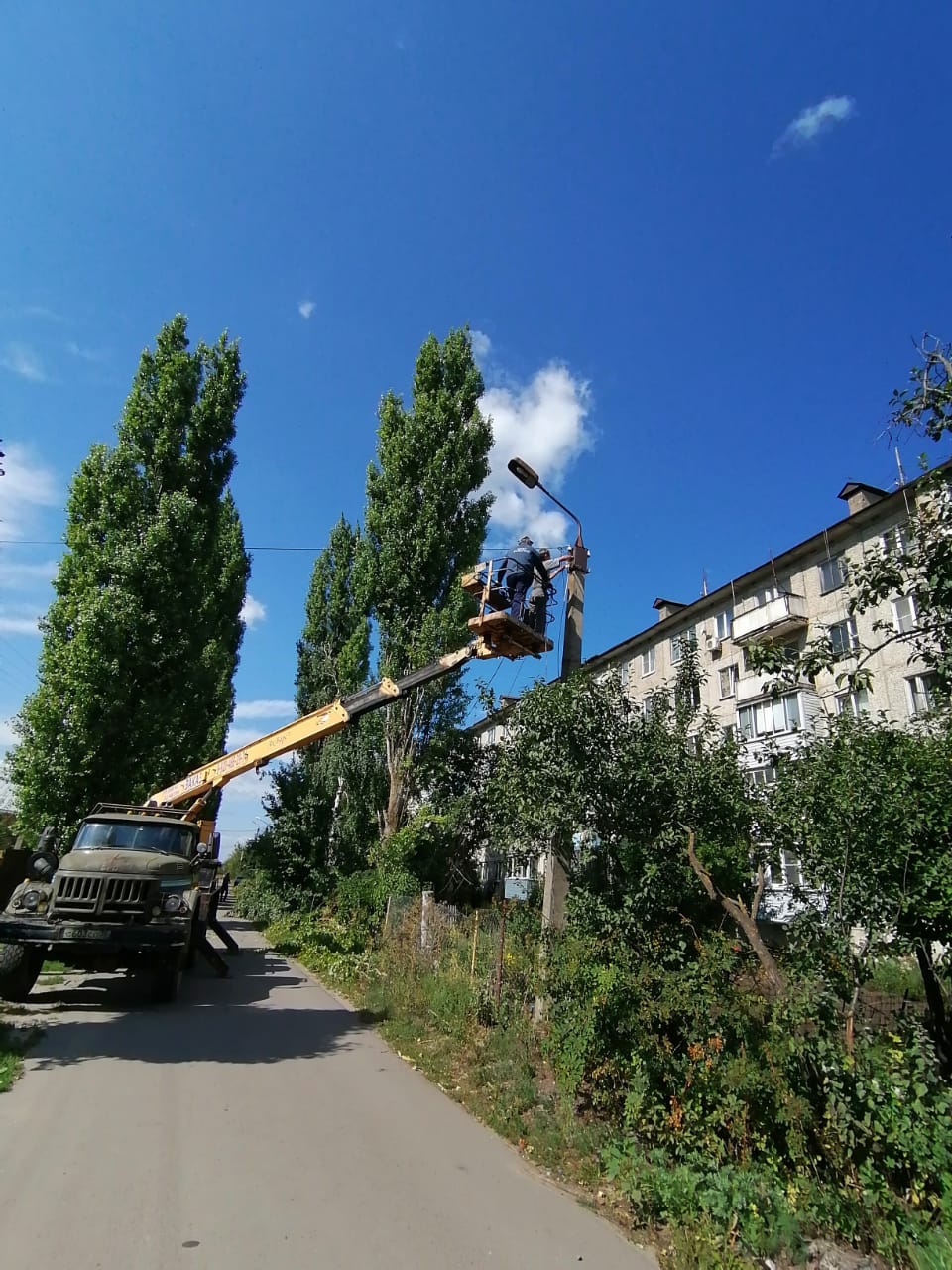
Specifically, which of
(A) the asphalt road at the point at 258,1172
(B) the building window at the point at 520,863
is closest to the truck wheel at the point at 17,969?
(A) the asphalt road at the point at 258,1172

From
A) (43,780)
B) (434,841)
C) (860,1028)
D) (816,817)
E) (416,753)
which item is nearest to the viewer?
(860,1028)

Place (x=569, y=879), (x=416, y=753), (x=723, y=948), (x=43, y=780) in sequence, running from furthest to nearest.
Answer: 1. (x=416, y=753)
2. (x=43, y=780)
3. (x=569, y=879)
4. (x=723, y=948)

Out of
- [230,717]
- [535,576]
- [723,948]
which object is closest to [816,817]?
[723,948]

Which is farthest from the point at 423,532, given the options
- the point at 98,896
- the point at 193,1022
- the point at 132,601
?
the point at 193,1022

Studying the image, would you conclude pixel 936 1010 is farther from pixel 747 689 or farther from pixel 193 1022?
pixel 747 689

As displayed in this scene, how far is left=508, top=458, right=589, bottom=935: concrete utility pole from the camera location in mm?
6738

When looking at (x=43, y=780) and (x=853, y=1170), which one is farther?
(x=43, y=780)

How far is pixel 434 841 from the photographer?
17500 mm

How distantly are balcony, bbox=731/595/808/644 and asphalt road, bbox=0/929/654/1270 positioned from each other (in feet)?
69.7

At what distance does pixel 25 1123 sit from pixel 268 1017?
15.5 feet

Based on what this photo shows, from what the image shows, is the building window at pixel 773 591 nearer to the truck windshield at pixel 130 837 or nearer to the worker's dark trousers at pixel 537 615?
the worker's dark trousers at pixel 537 615

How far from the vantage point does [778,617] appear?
80.1 ft

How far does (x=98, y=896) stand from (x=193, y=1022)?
2.10 m

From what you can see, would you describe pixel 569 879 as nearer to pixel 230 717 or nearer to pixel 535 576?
pixel 535 576
